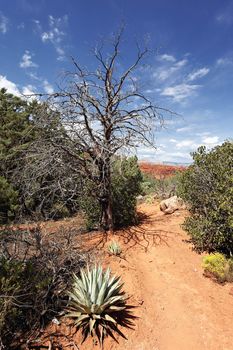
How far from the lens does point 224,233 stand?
7.28 metres

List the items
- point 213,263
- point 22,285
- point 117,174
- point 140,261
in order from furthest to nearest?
point 117,174 → point 140,261 → point 213,263 → point 22,285

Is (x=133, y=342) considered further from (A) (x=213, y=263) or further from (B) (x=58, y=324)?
(A) (x=213, y=263)

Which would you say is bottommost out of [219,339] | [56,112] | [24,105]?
Result: [219,339]

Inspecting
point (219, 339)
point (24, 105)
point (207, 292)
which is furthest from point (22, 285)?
point (24, 105)

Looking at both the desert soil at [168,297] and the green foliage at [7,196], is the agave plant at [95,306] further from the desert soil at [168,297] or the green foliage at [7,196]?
the green foliage at [7,196]

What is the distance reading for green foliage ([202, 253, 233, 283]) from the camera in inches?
259

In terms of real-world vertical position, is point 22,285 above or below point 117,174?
below

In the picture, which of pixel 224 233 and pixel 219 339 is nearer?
pixel 219 339

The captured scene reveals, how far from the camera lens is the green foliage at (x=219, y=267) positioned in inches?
259

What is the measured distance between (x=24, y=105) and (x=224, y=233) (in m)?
13.0

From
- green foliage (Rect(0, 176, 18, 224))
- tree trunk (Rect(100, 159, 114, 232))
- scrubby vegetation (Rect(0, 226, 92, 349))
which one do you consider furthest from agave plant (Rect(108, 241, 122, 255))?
green foliage (Rect(0, 176, 18, 224))

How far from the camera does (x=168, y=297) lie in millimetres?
5910

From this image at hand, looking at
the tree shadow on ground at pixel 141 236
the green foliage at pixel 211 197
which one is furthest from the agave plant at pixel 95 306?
the green foliage at pixel 211 197

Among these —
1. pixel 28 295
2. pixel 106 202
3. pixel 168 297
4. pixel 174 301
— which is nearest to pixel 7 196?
pixel 106 202
